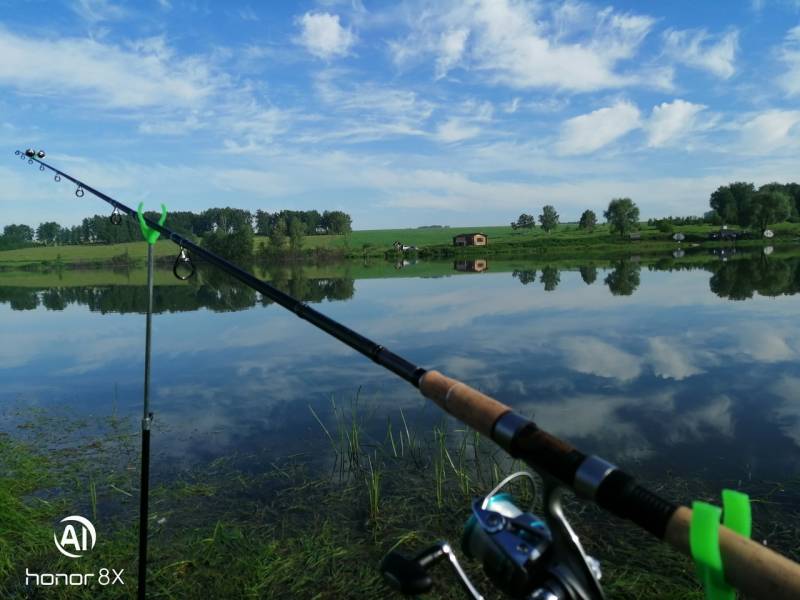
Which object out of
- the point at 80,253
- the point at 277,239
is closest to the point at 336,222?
the point at 277,239

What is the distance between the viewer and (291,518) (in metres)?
4.76

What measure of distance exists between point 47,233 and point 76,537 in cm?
9932

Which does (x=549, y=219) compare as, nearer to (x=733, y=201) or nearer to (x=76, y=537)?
(x=733, y=201)

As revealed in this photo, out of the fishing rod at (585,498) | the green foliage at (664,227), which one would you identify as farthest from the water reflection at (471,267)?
the green foliage at (664,227)

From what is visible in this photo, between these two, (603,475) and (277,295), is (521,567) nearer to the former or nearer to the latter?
(603,475)

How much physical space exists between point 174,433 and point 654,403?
6.72m

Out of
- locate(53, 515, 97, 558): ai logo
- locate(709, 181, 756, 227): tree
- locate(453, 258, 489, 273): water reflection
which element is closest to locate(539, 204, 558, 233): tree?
locate(709, 181, 756, 227): tree

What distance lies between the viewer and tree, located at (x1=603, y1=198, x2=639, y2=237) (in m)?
75.8

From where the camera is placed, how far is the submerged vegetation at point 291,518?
3.75m

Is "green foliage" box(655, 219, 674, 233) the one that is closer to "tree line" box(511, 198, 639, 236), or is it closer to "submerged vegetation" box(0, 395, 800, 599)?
"tree line" box(511, 198, 639, 236)

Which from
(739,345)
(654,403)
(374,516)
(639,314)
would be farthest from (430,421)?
(639,314)

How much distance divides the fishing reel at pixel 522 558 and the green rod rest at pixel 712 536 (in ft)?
0.93

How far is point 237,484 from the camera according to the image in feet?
18.2

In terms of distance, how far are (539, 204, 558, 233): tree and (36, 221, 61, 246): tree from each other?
81742 millimetres
